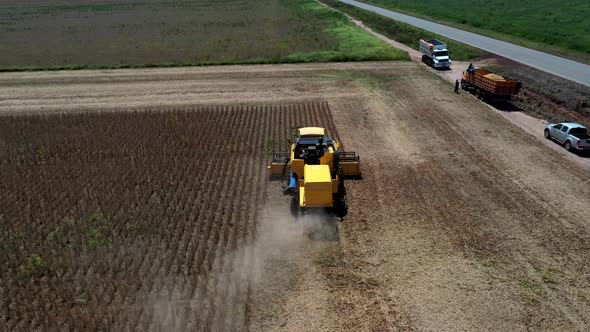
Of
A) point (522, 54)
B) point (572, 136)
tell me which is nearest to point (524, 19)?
point (522, 54)

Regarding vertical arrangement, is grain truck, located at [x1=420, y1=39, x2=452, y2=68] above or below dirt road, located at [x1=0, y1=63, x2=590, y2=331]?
above

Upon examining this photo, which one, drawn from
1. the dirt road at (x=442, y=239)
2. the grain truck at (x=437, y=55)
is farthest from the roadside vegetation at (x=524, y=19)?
the dirt road at (x=442, y=239)

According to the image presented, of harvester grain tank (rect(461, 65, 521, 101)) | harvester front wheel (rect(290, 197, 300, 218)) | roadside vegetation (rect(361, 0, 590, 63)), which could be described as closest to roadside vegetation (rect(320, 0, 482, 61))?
roadside vegetation (rect(361, 0, 590, 63))

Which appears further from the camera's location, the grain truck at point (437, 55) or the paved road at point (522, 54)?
the grain truck at point (437, 55)

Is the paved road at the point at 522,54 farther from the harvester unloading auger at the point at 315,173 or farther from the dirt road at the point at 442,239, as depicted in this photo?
the harvester unloading auger at the point at 315,173

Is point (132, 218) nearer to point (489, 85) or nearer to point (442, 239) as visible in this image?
point (442, 239)

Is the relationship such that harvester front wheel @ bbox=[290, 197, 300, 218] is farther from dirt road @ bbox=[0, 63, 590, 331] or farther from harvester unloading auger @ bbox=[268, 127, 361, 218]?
dirt road @ bbox=[0, 63, 590, 331]
